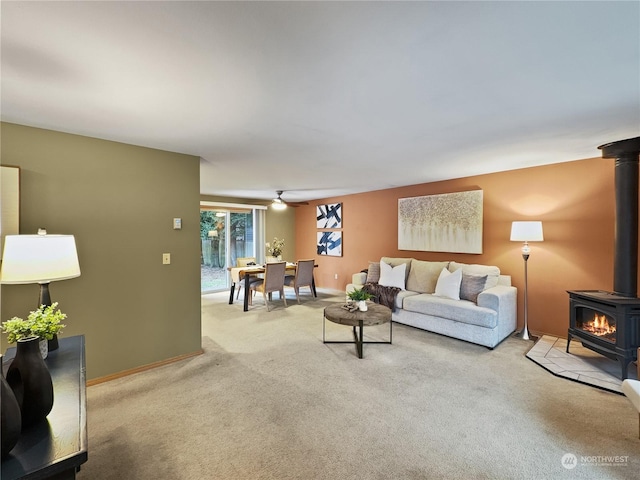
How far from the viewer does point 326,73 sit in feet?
5.62

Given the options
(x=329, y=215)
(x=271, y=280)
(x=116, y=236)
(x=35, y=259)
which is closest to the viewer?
(x=35, y=259)

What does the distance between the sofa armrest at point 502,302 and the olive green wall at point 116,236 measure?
11.8ft

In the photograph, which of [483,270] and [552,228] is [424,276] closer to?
[483,270]

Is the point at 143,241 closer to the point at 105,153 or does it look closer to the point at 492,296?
the point at 105,153

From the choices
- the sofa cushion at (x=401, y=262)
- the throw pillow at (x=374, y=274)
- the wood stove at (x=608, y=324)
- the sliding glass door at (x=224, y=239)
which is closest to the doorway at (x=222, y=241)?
the sliding glass door at (x=224, y=239)

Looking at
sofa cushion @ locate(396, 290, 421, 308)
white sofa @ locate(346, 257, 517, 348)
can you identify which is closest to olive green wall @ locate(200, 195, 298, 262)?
white sofa @ locate(346, 257, 517, 348)

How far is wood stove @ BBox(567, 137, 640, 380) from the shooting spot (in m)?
2.73

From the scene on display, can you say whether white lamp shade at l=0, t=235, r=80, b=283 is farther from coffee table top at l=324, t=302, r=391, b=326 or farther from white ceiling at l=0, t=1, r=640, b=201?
coffee table top at l=324, t=302, r=391, b=326

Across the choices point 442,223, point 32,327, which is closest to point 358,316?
point 442,223

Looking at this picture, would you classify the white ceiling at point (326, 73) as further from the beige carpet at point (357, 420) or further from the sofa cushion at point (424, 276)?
the beige carpet at point (357, 420)

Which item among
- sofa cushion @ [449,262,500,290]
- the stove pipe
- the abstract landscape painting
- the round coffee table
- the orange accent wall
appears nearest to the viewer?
the stove pipe

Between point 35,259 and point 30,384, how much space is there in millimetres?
841

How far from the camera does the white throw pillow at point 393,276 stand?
4.95 meters

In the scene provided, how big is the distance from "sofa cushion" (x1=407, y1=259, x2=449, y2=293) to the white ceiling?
2.21 meters
